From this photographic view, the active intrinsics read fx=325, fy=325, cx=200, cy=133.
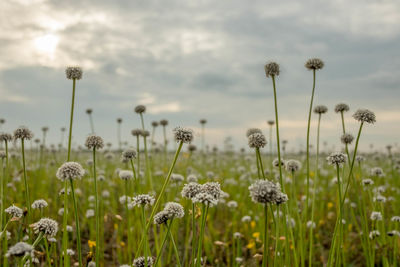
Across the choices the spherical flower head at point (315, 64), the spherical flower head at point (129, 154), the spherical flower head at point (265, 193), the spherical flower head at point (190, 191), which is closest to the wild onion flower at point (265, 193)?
the spherical flower head at point (265, 193)

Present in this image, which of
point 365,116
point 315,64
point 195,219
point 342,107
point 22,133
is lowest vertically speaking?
point 195,219

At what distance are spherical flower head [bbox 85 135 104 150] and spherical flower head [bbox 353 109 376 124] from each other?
7.44ft

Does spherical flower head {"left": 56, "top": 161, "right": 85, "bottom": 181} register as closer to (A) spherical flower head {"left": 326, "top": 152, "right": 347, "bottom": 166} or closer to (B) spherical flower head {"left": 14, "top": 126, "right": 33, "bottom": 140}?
(B) spherical flower head {"left": 14, "top": 126, "right": 33, "bottom": 140}

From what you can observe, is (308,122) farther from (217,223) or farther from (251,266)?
(217,223)

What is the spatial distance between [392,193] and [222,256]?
5205mm

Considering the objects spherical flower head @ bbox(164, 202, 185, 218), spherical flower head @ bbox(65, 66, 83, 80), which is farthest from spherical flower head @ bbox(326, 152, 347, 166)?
spherical flower head @ bbox(65, 66, 83, 80)

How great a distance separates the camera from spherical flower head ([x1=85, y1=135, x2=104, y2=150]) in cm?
265

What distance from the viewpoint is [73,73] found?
2715mm

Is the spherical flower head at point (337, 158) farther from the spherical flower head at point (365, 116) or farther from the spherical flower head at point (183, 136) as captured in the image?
the spherical flower head at point (183, 136)

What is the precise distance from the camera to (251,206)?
6793mm

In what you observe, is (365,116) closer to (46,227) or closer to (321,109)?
(321,109)

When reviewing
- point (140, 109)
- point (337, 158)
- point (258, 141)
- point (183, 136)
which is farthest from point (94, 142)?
point (337, 158)

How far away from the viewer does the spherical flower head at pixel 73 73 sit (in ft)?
8.90

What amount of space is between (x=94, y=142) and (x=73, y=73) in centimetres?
61
